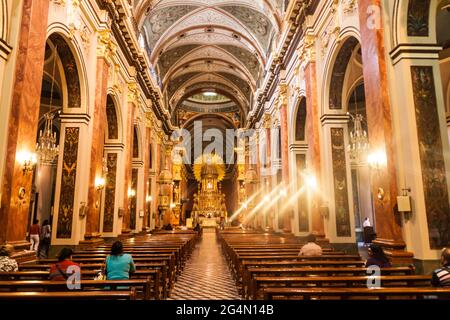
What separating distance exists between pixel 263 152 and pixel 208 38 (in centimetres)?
721

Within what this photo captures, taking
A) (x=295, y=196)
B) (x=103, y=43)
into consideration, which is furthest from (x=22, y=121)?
(x=295, y=196)

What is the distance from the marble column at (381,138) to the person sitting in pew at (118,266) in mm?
3605

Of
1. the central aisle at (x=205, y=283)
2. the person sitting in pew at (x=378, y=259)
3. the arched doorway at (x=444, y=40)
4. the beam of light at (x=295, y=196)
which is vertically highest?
the arched doorway at (x=444, y=40)

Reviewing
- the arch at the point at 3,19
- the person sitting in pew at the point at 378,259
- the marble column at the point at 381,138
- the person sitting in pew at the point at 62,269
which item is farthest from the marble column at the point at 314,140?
the arch at the point at 3,19

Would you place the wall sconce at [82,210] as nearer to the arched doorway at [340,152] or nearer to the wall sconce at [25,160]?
the wall sconce at [25,160]

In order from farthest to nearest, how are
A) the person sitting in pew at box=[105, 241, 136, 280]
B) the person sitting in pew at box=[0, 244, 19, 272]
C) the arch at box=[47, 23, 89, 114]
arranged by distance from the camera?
the arch at box=[47, 23, 89, 114]
the person sitting in pew at box=[0, 244, 19, 272]
the person sitting in pew at box=[105, 241, 136, 280]

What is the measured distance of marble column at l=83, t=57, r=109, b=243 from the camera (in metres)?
8.30

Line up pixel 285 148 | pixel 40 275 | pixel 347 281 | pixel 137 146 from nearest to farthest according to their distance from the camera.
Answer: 1. pixel 347 281
2. pixel 40 275
3. pixel 285 148
4. pixel 137 146

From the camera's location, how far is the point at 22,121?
5094mm

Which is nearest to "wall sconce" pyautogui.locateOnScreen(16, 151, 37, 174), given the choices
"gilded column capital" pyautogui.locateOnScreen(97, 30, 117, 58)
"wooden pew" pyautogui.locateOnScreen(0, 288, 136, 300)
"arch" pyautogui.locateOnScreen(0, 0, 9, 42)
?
"arch" pyautogui.locateOnScreen(0, 0, 9, 42)

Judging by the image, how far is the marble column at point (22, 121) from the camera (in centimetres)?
486

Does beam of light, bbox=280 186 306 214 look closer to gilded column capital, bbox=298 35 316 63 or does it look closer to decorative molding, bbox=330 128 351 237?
decorative molding, bbox=330 128 351 237

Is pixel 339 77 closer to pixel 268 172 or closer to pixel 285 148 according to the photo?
pixel 285 148

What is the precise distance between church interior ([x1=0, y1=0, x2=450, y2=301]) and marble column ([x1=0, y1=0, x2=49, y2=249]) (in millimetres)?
25
